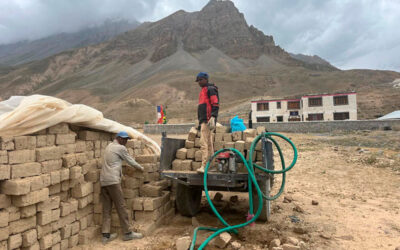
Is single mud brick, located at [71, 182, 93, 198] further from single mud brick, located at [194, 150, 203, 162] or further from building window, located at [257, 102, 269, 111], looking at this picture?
building window, located at [257, 102, 269, 111]

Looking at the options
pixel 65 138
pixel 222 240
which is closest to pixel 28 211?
pixel 65 138

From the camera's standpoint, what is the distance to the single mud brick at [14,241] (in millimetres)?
3365

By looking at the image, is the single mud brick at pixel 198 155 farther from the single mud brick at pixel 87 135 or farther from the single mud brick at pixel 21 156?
the single mud brick at pixel 21 156

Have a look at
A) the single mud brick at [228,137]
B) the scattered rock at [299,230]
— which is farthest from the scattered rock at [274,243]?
the single mud brick at [228,137]

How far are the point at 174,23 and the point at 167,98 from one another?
84.6 meters

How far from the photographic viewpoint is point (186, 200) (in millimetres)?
5363

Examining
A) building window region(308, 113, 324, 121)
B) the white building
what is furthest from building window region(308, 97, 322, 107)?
building window region(308, 113, 324, 121)

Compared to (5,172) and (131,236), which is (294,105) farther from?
(5,172)

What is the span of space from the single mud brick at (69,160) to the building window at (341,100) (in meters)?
31.3

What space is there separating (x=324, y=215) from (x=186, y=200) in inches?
111

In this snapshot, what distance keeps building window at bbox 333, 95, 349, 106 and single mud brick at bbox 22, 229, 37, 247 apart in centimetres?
3208

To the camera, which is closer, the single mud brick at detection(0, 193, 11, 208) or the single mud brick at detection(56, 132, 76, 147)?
the single mud brick at detection(0, 193, 11, 208)

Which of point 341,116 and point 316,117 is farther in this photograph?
point 316,117

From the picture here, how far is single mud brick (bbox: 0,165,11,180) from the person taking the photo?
10.9ft
